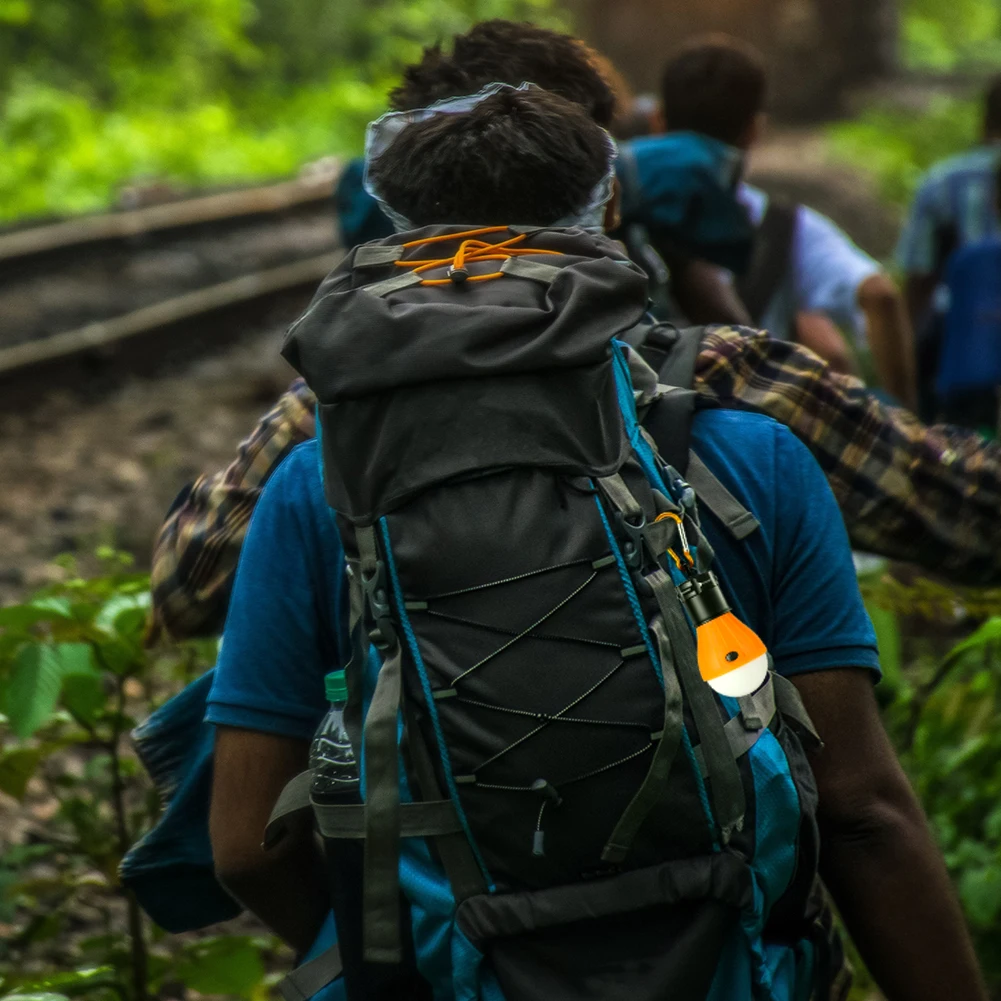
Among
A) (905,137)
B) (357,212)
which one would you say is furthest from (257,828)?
(905,137)

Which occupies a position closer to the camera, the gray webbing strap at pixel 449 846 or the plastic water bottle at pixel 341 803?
the gray webbing strap at pixel 449 846

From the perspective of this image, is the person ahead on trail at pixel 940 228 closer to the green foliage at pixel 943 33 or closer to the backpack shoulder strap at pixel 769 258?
the backpack shoulder strap at pixel 769 258

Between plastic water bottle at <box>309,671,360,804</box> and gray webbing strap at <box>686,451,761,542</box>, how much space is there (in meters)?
0.51

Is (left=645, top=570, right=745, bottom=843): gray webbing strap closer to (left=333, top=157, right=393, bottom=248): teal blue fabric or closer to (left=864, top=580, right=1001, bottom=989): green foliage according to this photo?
(left=864, top=580, right=1001, bottom=989): green foliage

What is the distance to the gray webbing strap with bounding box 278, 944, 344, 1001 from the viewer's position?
1982mm

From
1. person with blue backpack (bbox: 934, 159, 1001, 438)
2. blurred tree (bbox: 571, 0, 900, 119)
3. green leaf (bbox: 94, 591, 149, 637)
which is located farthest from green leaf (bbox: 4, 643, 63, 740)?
blurred tree (bbox: 571, 0, 900, 119)

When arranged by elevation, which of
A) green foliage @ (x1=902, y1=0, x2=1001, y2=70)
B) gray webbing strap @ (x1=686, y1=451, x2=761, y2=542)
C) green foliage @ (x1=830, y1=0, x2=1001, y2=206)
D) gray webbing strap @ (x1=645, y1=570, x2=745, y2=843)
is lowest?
green foliage @ (x1=902, y1=0, x2=1001, y2=70)

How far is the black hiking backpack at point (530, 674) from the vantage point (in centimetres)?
170

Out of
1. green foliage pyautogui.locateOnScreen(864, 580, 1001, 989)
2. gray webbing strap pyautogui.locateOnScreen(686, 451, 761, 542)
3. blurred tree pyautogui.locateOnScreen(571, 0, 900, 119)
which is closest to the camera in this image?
gray webbing strap pyautogui.locateOnScreen(686, 451, 761, 542)

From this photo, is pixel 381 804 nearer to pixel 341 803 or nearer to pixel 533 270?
pixel 341 803

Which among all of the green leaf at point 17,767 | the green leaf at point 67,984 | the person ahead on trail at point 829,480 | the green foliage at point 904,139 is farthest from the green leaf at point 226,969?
the green foliage at point 904,139

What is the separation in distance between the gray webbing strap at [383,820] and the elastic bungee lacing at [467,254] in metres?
0.45

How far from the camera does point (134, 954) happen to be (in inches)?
125

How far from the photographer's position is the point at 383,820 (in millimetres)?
1736
